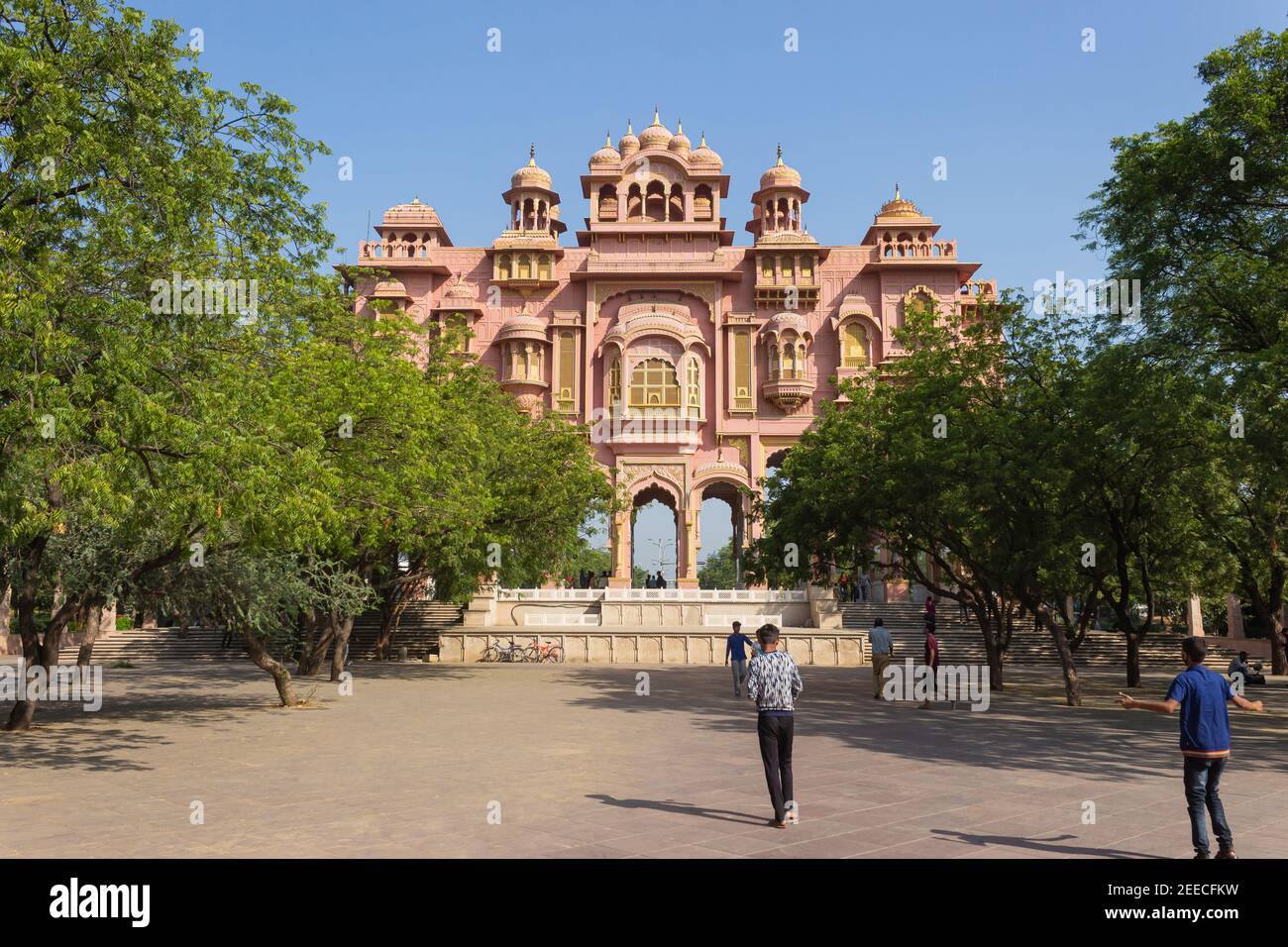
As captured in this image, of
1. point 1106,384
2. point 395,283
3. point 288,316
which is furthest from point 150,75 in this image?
point 395,283

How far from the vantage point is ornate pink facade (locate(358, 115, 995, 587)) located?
4472 centimetres

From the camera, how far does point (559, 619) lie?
3466 cm

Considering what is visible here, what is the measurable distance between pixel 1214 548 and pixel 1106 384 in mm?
15102

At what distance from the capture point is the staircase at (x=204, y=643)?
3175 centimetres

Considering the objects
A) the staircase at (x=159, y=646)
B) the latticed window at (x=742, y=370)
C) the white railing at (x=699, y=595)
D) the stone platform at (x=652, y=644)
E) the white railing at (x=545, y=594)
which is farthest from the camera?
the latticed window at (x=742, y=370)

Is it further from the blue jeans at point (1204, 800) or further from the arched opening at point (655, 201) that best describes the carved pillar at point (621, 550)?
the blue jeans at point (1204, 800)

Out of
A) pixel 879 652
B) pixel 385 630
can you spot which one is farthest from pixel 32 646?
pixel 385 630

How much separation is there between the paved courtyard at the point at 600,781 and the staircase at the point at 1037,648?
1392 cm

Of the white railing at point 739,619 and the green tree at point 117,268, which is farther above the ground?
the green tree at point 117,268

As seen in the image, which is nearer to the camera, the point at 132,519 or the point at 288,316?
the point at 132,519

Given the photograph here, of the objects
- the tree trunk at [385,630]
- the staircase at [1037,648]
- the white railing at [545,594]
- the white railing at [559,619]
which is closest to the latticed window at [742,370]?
the white railing at [545,594]

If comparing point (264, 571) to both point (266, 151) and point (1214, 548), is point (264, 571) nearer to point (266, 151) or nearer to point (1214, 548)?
point (266, 151)

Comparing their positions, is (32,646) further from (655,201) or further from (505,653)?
(655,201)
